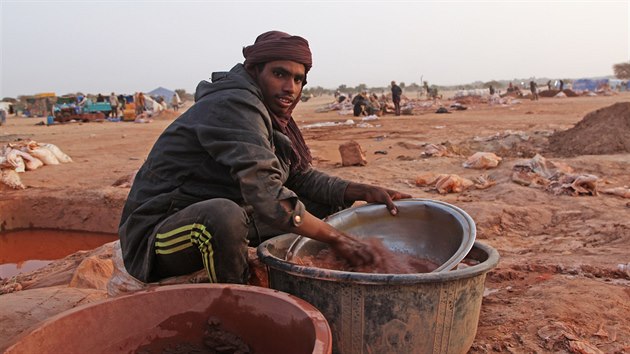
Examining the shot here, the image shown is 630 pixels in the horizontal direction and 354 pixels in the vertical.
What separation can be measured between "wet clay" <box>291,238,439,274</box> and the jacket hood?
769 mm

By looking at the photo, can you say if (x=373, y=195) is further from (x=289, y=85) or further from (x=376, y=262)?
(x=289, y=85)

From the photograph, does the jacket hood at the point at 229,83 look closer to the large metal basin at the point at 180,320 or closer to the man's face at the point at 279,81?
the man's face at the point at 279,81

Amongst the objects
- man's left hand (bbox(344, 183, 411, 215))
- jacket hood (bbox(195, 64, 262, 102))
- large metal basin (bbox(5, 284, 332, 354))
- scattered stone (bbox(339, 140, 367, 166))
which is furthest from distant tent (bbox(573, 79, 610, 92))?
large metal basin (bbox(5, 284, 332, 354))

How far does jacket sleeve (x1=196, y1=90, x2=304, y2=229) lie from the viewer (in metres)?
1.90

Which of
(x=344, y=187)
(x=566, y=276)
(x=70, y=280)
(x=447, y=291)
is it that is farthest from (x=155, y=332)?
(x=566, y=276)

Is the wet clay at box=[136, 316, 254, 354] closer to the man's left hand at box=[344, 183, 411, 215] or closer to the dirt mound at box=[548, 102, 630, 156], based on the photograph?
the man's left hand at box=[344, 183, 411, 215]

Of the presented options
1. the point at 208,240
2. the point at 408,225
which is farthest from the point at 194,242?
the point at 408,225

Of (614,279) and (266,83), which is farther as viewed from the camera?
(614,279)

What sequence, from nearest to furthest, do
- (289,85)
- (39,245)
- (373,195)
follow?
(289,85), (373,195), (39,245)

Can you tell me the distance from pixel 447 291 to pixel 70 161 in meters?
9.28

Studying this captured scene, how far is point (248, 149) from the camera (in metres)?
1.93

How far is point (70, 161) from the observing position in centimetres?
955

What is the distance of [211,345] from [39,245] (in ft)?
17.0

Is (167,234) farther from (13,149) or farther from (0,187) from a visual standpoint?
(13,149)
